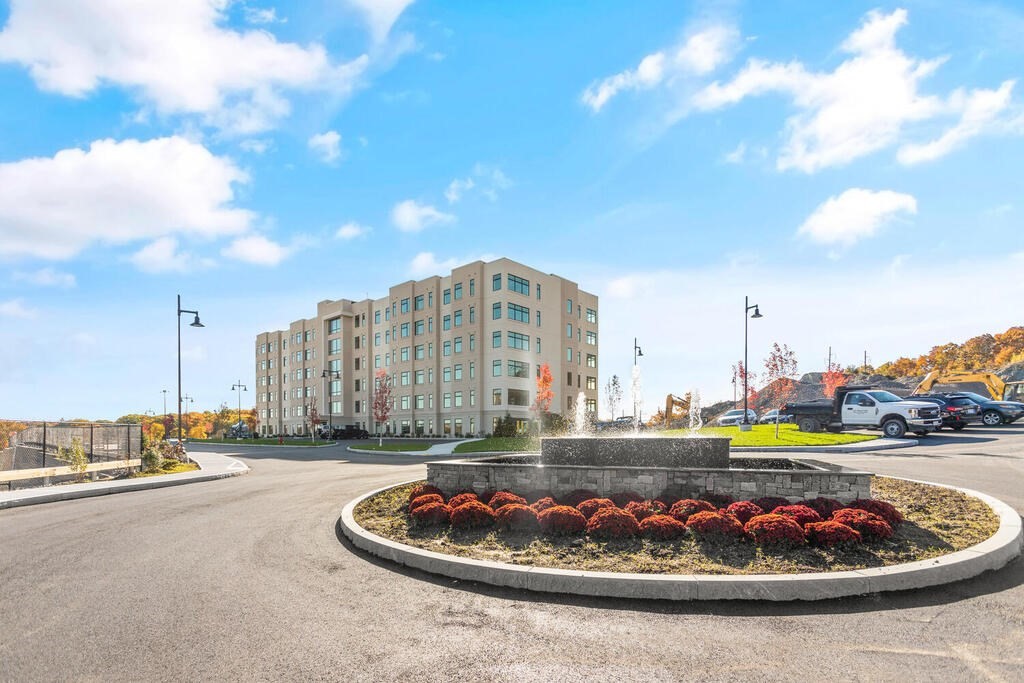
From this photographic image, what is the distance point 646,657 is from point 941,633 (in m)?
2.77

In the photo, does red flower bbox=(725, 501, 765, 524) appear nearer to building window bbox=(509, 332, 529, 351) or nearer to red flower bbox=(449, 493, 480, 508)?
red flower bbox=(449, 493, 480, 508)

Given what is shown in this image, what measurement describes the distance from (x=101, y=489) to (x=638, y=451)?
1547 cm

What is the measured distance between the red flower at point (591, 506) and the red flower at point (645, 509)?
12.3 inches

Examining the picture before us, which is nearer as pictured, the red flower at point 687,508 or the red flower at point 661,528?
the red flower at point 661,528

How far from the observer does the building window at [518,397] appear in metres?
52.0

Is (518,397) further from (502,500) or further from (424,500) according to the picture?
(502,500)

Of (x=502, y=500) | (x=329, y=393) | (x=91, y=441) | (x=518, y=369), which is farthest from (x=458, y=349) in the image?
(x=502, y=500)

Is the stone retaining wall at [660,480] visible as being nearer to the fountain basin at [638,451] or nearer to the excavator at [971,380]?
the fountain basin at [638,451]

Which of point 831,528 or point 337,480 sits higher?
point 831,528

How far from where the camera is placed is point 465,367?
54344 millimetres

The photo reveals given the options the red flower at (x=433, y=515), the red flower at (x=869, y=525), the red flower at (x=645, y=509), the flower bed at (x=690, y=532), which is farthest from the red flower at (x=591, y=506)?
the red flower at (x=869, y=525)

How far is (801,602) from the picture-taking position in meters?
5.54

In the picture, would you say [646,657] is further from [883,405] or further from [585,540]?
[883,405]

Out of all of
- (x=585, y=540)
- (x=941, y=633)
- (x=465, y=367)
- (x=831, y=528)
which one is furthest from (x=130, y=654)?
(x=465, y=367)
